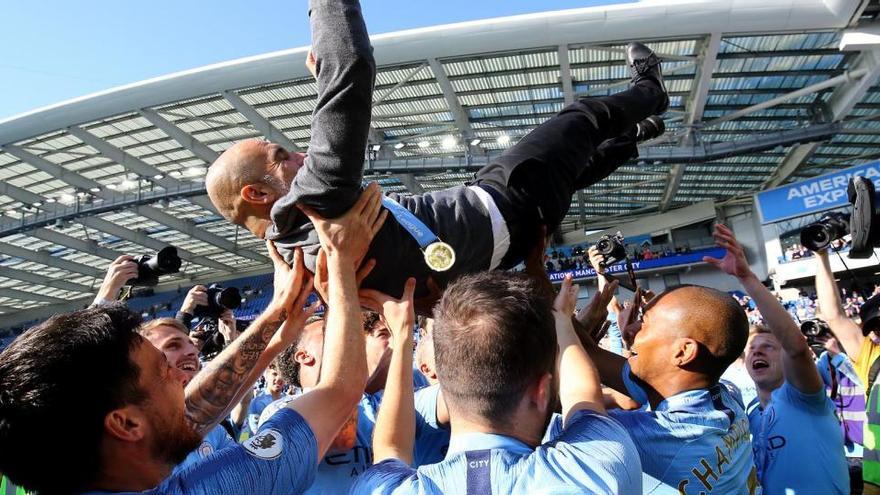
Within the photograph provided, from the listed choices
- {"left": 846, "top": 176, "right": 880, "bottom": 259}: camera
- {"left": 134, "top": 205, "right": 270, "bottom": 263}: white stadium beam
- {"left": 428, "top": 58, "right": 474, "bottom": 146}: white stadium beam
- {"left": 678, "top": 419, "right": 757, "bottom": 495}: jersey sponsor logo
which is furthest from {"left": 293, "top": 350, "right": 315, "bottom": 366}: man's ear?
{"left": 134, "top": 205, "right": 270, "bottom": 263}: white stadium beam

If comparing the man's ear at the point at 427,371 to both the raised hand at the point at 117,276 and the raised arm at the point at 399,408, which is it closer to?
the raised arm at the point at 399,408

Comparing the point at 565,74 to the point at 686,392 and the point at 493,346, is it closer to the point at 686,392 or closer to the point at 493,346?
the point at 686,392

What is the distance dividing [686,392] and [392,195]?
45.2 inches

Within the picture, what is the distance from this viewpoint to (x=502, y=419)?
50.0 inches

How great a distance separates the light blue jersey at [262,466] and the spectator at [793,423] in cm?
190

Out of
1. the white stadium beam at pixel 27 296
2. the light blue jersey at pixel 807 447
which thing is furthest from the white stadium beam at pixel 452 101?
the white stadium beam at pixel 27 296

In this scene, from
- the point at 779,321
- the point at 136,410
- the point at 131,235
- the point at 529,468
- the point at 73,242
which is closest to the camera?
the point at 529,468

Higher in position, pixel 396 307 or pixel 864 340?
pixel 396 307

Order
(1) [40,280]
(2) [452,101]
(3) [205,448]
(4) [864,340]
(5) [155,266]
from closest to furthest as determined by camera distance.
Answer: (3) [205,448], (5) [155,266], (4) [864,340], (2) [452,101], (1) [40,280]

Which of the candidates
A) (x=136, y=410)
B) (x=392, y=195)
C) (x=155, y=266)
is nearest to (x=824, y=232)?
(x=392, y=195)

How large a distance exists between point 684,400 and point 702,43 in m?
11.8

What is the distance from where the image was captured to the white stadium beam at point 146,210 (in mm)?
14434

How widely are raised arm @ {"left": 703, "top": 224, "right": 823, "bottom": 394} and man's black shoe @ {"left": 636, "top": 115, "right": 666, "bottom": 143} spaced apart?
51cm

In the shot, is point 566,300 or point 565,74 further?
point 565,74
